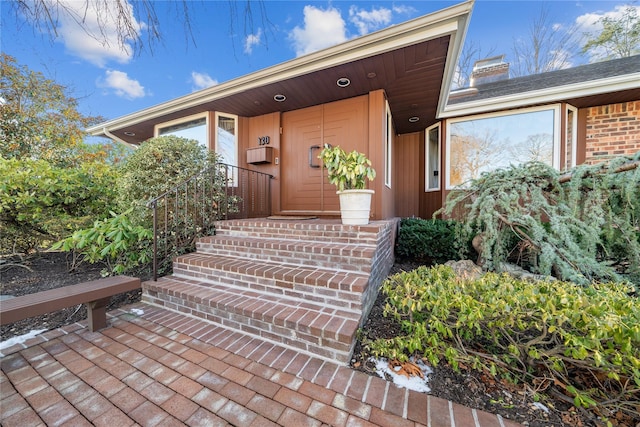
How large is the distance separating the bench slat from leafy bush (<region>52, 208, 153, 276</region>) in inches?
33.1

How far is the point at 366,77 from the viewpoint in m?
3.68

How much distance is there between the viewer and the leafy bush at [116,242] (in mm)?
2824

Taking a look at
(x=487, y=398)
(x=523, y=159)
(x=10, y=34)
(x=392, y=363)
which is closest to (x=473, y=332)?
(x=487, y=398)

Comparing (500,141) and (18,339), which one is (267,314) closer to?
(18,339)

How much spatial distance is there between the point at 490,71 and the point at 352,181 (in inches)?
287

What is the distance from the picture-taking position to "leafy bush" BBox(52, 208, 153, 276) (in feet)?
9.27

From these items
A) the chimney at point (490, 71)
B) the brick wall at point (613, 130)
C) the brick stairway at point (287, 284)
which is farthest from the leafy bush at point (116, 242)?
the chimney at point (490, 71)

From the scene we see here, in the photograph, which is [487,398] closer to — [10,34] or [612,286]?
[612,286]

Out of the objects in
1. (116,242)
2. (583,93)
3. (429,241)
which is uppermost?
(583,93)

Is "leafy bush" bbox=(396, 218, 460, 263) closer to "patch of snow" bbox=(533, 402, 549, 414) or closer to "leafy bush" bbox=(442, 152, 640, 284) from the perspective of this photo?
"leafy bush" bbox=(442, 152, 640, 284)

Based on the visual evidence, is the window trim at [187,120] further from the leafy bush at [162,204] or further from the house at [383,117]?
the leafy bush at [162,204]

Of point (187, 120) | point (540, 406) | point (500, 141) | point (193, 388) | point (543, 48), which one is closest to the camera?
point (540, 406)

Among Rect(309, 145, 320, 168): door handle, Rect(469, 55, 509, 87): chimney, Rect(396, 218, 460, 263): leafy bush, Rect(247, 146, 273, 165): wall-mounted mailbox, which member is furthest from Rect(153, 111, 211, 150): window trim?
Rect(469, 55, 509, 87): chimney

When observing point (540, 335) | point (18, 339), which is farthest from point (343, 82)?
point (18, 339)
